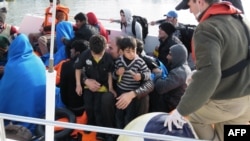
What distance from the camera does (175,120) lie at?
1729mm

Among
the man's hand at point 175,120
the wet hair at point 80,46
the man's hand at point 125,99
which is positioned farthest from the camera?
the wet hair at point 80,46

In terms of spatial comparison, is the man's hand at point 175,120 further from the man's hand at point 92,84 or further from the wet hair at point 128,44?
the man's hand at point 92,84

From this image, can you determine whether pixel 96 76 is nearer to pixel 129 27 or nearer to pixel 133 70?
pixel 133 70

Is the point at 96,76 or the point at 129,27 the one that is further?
the point at 129,27

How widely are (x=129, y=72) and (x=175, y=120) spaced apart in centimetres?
104

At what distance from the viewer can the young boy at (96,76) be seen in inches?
112

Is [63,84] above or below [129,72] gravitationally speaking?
below

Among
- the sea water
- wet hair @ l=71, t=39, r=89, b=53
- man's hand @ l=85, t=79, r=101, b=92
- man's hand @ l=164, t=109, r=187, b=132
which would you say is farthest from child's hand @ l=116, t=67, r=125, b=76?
the sea water

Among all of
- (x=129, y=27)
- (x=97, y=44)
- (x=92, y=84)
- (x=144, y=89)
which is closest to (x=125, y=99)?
(x=144, y=89)

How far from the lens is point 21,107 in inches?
117

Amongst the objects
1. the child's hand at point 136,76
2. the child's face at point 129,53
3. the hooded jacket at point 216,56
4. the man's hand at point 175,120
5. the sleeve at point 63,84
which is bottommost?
the sleeve at point 63,84

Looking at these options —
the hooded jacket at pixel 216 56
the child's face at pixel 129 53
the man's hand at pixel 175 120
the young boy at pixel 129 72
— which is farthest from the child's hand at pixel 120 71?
the hooded jacket at pixel 216 56

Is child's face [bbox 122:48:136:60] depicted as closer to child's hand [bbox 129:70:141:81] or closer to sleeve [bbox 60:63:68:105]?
child's hand [bbox 129:70:141:81]

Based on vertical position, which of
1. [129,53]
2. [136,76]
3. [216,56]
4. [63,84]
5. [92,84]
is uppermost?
[216,56]
